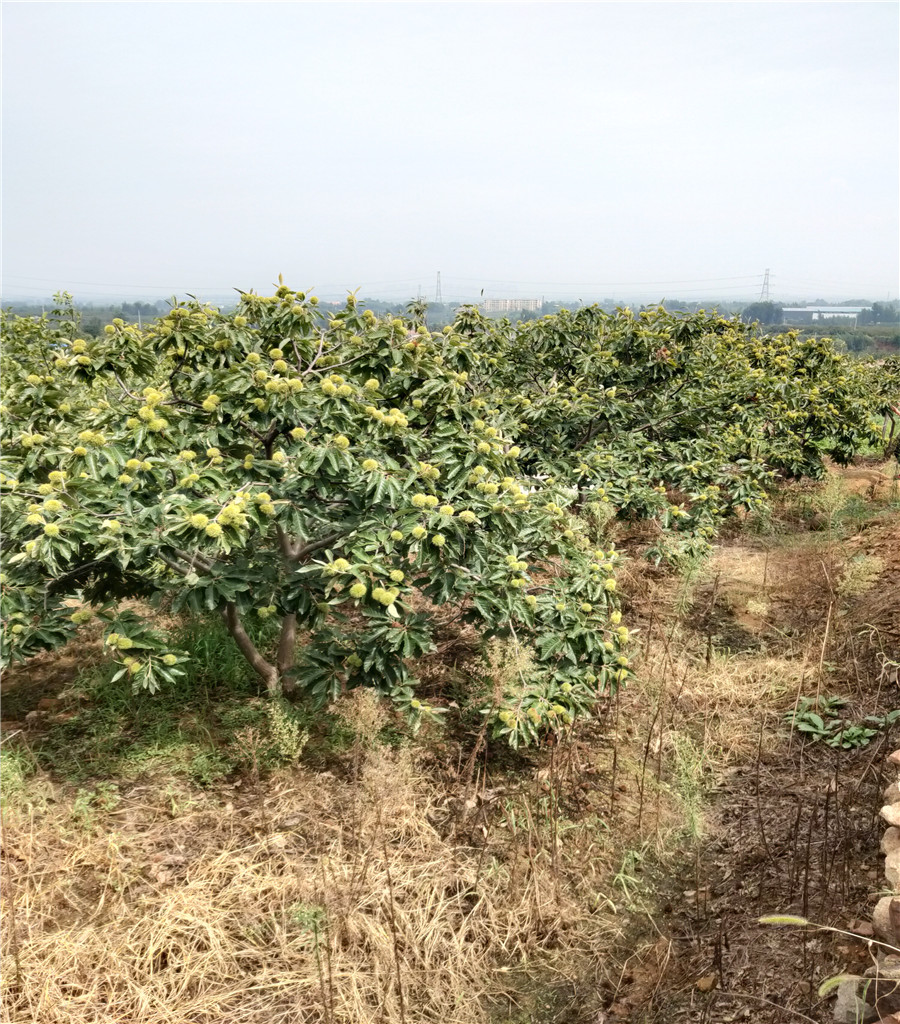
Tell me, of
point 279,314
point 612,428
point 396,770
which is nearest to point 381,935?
point 396,770

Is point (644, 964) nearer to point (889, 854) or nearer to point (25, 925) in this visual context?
point (889, 854)

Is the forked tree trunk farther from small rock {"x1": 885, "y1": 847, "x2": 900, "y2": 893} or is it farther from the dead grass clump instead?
small rock {"x1": 885, "y1": 847, "x2": 900, "y2": 893}

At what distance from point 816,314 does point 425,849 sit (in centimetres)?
7670

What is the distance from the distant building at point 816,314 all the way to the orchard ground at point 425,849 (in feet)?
215

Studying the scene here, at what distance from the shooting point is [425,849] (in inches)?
99.0

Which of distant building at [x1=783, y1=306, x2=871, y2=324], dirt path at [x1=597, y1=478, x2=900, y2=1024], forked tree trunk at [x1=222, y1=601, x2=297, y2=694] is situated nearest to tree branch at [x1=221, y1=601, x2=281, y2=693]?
forked tree trunk at [x1=222, y1=601, x2=297, y2=694]

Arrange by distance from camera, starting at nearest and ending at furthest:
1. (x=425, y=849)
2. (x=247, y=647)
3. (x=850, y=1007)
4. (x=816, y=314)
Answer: (x=850, y=1007), (x=425, y=849), (x=247, y=647), (x=816, y=314)

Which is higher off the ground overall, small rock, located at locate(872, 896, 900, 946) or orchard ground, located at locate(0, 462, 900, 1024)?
small rock, located at locate(872, 896, 900, 946)

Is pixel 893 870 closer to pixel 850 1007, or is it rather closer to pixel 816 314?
pixel 850 1007

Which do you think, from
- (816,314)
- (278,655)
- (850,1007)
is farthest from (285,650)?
(816,314)

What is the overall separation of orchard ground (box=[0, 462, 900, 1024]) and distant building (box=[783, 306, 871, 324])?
215 ft

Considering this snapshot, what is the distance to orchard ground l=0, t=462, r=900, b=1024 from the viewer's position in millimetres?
2014

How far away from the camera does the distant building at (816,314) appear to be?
211 feet

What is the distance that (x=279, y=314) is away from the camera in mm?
2727
